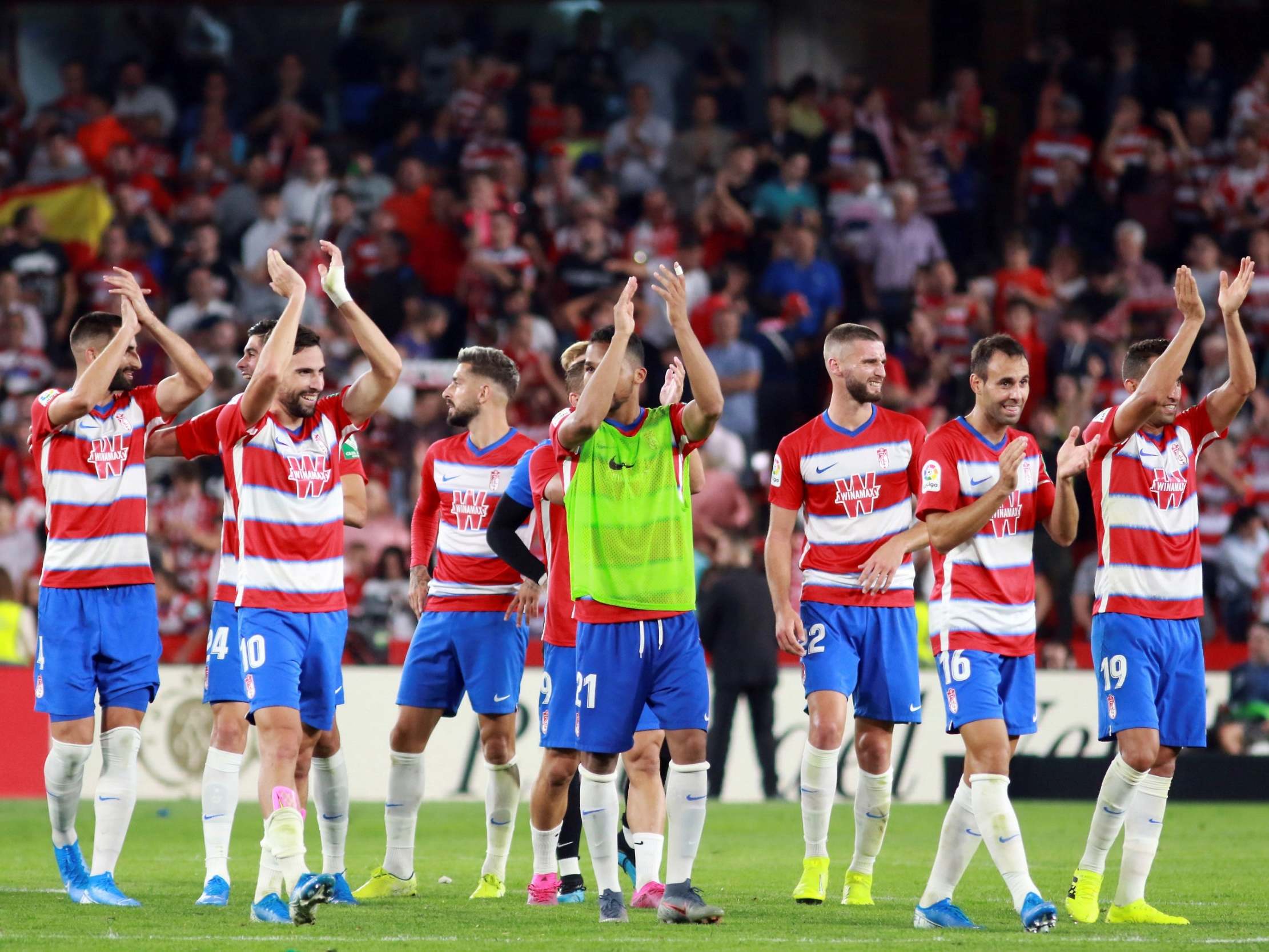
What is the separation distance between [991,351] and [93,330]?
14.2 ft

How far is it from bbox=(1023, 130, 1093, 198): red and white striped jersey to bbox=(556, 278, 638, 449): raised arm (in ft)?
46.1

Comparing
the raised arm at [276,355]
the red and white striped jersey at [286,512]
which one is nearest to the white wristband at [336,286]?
the raised arm at [276,355]

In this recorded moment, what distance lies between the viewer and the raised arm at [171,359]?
28.3 ft

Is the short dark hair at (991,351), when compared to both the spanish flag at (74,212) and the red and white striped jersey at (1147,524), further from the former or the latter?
the spanish flag at (74,212)

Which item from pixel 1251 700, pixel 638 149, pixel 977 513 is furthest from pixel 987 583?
pixel 638 149

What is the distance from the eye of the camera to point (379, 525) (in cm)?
1736

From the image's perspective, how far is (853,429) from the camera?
29.9 feet

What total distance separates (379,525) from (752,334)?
4313 mm

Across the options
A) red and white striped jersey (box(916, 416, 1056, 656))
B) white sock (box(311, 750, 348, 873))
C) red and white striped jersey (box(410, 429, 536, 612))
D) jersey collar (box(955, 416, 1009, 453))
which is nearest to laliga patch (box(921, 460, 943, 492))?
red and white striped jersey (box(916, 416, 1056, 656))

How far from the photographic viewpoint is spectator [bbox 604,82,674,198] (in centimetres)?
2152

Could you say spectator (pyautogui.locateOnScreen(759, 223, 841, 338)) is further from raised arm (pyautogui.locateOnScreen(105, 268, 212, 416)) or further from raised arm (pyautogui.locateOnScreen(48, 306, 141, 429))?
raised arm (pyautogui.locateOnScreen(48, 306, 141, 429))

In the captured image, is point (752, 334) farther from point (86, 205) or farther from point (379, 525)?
point (86, 205)

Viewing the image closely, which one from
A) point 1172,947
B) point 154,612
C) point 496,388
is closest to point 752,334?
point 496,388

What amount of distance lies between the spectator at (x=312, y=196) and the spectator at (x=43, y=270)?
2.51 m
